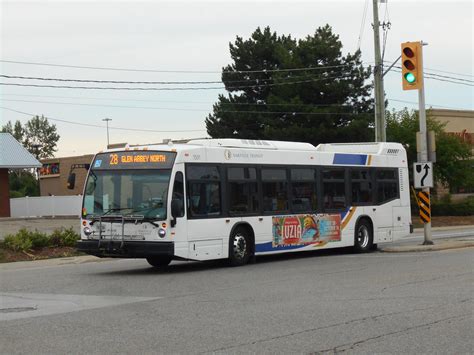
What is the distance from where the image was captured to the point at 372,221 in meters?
21.4

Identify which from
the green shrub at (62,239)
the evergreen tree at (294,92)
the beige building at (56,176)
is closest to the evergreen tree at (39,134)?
the beige building at (56,176)

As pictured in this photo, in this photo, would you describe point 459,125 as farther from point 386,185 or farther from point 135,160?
point 135,160

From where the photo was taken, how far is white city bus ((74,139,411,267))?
1552 centimetres

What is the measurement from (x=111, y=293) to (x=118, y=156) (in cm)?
456

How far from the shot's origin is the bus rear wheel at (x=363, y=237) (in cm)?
2089

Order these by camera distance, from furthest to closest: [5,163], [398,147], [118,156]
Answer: [5,163] < [398,147] < [118,156]

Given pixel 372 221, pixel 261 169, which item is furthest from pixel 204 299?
pixel 372 221

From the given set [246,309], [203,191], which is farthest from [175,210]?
[246,309]

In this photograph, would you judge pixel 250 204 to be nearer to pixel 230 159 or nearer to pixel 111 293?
pixel 230 159

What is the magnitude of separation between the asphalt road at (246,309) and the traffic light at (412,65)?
544 centimetres

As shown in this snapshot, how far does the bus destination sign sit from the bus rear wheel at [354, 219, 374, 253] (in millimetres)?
7296

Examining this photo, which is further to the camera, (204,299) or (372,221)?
(372,221)

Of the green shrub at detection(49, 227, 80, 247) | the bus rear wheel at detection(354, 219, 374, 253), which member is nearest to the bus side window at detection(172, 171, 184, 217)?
the bus rear wheel at detection(354, 219, 374, 253)

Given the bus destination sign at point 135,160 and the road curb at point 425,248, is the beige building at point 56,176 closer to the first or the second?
the road curb at point 425,248
